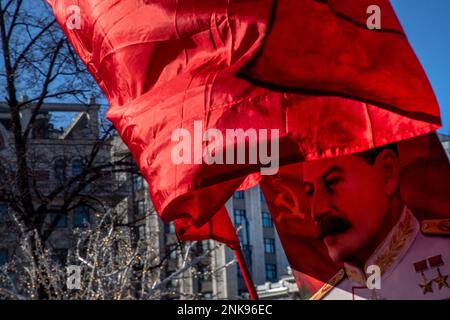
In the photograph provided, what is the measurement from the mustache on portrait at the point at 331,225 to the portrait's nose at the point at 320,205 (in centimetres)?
3

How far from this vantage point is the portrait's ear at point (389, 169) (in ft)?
17.0

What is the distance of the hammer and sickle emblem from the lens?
6.05 metres

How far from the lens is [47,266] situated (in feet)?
45.9

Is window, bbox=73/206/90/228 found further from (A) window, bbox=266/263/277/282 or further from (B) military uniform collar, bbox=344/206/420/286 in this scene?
(A) window, bbox=266/263/277/282

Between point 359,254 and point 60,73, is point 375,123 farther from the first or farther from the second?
point 60,73

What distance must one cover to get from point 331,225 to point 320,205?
0.15 m

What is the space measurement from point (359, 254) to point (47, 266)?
947cm

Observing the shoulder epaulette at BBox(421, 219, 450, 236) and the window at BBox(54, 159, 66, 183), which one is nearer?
the shoulder epaulette at BBox(421, 219, 450, 236)

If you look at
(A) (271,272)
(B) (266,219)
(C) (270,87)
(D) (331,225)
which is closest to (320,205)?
(D) (331,225)

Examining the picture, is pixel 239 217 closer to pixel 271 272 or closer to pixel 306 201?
pixel 271 272

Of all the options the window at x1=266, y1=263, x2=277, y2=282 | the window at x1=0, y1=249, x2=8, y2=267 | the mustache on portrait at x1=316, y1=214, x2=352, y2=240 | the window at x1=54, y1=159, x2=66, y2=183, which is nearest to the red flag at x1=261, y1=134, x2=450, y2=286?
the mustache on portrait at x1=316, y1=214, x2=352, y2=240

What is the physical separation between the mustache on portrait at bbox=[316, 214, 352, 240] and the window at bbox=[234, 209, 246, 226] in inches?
2101

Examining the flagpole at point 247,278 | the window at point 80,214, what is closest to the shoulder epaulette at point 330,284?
the flagpole at point 247,278

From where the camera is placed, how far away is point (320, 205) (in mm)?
5551
